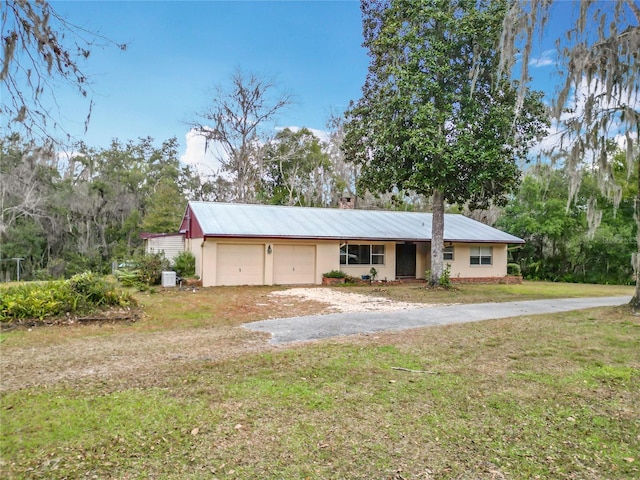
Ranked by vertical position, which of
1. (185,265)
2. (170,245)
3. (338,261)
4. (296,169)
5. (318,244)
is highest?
(296,169)

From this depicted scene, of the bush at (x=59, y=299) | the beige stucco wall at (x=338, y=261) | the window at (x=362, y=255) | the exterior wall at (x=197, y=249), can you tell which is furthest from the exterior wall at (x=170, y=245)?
the bush at (x=59, y=299)

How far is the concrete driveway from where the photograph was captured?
753cm

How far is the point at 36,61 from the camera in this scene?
3.11 meters

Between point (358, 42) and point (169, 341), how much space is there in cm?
1507

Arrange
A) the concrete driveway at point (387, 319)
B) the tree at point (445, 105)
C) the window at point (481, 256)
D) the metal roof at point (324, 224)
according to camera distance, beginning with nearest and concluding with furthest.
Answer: the concrete driveway at point (387, 319) < the tree at point (445, 105) < the metal roof at point (324, 224) < the window at point (481, 256)

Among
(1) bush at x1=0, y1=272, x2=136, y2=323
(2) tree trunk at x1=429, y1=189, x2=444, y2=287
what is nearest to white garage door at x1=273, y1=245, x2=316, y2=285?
(2) tree trunk at x1=429, y1=189, x2=444, y2=287

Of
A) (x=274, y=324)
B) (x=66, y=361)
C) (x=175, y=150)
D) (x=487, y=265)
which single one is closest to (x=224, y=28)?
(x=274, y=324)

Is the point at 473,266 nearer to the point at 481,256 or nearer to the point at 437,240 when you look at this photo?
the point at 481,256

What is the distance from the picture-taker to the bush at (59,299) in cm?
784

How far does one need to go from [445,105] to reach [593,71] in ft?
18.7

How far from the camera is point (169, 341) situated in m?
6.73

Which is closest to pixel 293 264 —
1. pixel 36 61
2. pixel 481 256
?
pixel 481 256

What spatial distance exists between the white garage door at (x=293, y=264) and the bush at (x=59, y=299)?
26.7 ft

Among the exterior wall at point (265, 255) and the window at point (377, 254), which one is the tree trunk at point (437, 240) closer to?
the window at point (377, 254)
